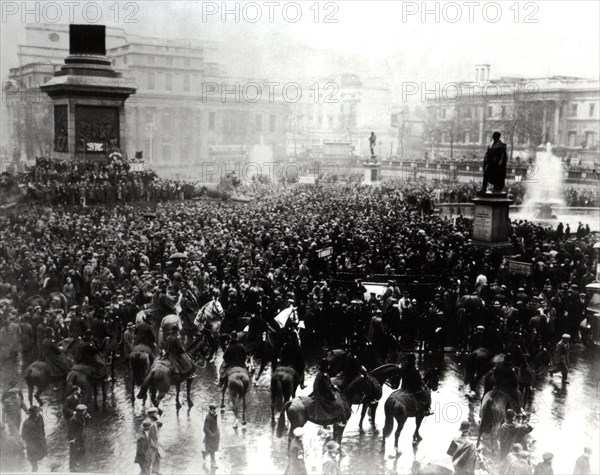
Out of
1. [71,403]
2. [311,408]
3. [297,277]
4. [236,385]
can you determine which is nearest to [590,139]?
[297,277]

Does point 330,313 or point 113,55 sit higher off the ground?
point 113,55

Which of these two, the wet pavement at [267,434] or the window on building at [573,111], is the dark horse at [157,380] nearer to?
the wet pavement at [267,434]

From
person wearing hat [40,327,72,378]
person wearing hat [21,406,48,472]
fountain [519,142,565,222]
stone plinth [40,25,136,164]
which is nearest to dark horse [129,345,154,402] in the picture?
person wearing hat [40,327,72,378]

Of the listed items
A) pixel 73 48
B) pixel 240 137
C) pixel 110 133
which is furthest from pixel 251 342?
A: pixel 240 137

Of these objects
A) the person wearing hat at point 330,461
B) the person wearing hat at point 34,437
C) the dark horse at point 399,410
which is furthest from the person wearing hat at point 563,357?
the person wearing hat at point 34,437

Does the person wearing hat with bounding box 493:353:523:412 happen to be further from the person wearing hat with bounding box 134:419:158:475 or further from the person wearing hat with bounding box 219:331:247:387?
the person wearing hat with bounding box 134:419:158:475

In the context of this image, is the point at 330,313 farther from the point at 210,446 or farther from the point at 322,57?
the point at 322,57

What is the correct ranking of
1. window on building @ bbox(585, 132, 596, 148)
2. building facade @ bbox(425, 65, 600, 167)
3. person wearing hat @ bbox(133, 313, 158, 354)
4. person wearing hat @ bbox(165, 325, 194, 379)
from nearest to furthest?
1. person wearing hat @ bbox(165, 325, 194, 379)
2. person wearing hat @ bbox(133, 313, 158, 354)
3. window on building @ bbox(585, 132, 596, 148)
4. building facade @ bbox(425, 65, 600, 167)
